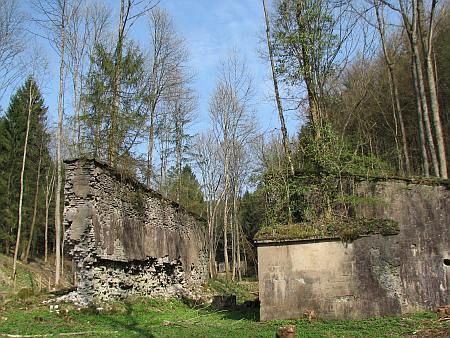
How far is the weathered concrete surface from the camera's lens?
10953 millimetres

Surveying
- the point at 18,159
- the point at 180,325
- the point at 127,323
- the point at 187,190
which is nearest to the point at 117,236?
the point at 127,323

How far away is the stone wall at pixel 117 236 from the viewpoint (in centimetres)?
1244

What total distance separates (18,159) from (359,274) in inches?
1094

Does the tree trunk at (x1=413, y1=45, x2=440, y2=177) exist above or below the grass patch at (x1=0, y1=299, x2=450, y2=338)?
above

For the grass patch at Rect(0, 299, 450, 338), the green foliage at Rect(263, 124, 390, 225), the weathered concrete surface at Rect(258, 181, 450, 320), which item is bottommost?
the grass patch at Rect(0, 299, 450, 338)

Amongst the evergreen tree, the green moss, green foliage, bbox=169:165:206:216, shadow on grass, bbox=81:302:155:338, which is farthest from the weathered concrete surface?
the evergreen tree

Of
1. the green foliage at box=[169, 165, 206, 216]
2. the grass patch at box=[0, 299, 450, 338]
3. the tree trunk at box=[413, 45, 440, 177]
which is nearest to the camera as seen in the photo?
the grass patch at box=[0, 299, 450, 338]

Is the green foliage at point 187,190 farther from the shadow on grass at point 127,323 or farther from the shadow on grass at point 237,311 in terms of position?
the shadow on grass at point 127,323

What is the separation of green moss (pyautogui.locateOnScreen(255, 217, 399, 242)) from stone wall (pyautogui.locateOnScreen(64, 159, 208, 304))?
4635 mm

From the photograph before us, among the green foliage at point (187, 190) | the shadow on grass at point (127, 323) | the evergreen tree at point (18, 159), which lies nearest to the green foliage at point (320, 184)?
the shadow on grass at point (127, 323)

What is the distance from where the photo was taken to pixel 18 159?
32.0m

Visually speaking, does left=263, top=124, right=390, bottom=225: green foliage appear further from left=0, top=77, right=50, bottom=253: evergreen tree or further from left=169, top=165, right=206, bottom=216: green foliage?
left=0, top=77, right=50, bottom=253: evergreen tree

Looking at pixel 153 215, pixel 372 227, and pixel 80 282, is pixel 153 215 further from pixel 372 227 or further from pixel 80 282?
pixel 372 227

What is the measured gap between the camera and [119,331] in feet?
31.9
